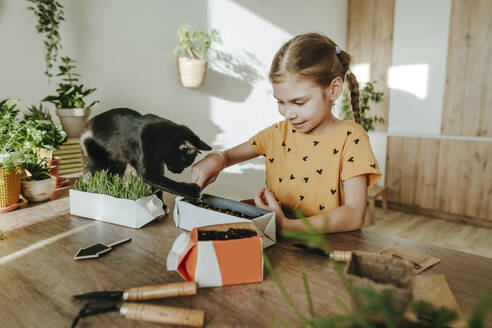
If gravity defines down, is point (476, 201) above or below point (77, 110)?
below

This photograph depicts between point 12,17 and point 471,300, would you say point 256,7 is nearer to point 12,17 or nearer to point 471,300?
point 12,17

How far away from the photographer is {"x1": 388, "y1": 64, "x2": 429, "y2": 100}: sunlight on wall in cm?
344

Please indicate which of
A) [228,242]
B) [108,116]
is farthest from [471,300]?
[108,116]

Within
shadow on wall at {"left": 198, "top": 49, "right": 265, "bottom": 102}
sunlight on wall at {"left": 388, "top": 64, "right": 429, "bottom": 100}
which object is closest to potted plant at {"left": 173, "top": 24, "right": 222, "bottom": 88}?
shadow on wall at {"left": 198, "top": 49, "right": 265, "bottom": 102}

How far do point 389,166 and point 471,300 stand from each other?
11.3 feet

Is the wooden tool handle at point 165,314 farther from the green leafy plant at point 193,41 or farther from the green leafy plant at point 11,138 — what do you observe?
the green leafy plant at point 193,41

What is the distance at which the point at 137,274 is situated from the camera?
0.65 meters

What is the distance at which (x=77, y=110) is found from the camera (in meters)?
1.53

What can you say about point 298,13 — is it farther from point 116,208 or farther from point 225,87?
point 116,208

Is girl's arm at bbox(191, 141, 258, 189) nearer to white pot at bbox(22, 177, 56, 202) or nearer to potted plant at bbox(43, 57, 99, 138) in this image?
white pot at bbox(22, 177, 56, 202)

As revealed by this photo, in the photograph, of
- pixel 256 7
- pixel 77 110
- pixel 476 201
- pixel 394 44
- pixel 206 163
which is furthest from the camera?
pixel 394 44

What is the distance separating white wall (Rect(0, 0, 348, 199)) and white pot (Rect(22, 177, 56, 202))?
0.79 meters

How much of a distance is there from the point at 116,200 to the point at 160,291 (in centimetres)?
45

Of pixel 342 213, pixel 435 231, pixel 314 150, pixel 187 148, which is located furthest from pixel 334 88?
pixel 435 231
